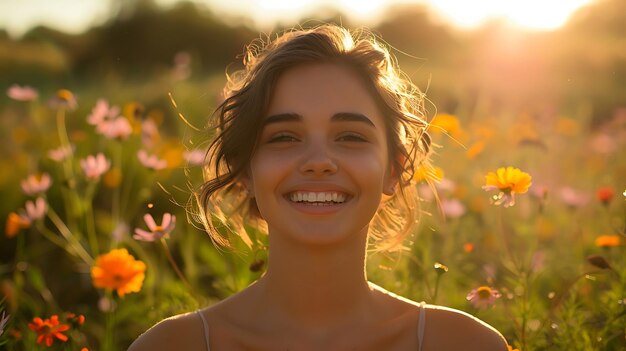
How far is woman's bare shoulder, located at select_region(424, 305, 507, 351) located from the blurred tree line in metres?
4.44

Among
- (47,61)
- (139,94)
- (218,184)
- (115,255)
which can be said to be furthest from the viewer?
(47,61)

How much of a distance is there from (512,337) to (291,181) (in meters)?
1.33

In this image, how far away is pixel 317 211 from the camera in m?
2.38

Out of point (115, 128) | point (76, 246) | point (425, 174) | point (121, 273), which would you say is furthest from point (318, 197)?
point (76, 246)

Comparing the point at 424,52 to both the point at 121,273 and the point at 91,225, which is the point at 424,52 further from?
the point at 121,273

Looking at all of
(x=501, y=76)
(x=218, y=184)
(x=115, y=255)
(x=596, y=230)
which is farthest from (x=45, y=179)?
(x=501, y=76)

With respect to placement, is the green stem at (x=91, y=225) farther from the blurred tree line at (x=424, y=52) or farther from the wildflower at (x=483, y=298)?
the blurred tree line at (x=424, y=52)

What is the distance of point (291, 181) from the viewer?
7.90ft

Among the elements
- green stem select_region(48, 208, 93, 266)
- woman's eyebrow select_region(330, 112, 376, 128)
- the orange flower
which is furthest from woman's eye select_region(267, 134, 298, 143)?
green stem select_region(48, 208, 93, 266)

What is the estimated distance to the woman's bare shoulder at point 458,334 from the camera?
99.1 inches

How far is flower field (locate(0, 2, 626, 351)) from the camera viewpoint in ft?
9.78

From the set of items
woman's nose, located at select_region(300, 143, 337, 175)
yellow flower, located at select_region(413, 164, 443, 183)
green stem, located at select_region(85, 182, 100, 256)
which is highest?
woman's nose, located at select_region(300, 143, 337, 175)

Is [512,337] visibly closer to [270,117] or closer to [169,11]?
[270,117]

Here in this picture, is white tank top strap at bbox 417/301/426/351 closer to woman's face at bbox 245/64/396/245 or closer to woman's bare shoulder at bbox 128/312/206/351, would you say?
woman's face at bbox 245/64/396/245
